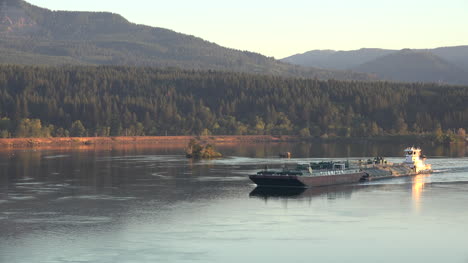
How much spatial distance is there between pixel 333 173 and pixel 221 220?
44760 millimetres

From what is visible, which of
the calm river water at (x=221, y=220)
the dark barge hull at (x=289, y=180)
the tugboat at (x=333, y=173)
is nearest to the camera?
the calm river water at (x=221, y=220)

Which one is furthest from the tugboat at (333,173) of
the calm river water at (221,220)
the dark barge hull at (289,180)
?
the calm river water at (221,220)

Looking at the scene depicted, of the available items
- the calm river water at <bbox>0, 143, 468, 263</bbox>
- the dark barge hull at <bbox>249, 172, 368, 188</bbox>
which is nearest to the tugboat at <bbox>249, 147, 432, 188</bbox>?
the dark barge hull at <bbox>249, 172, 368, 188</bbox>

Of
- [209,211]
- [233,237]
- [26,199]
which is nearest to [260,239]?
[233,237]

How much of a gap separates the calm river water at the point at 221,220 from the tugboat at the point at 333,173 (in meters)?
2.65

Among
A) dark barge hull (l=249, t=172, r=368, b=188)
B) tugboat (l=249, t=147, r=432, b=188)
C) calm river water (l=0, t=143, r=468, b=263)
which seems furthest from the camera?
tugboat (l=249, t=147, r=432, b=188)

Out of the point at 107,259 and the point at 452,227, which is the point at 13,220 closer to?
the point at 107,259

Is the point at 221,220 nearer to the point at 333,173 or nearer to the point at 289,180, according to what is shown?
the point at 289,180

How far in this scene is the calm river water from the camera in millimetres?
67438

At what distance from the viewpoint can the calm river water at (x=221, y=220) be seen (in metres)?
67.4

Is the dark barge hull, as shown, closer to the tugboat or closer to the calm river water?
the tugboat

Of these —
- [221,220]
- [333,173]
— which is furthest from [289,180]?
[221,220]

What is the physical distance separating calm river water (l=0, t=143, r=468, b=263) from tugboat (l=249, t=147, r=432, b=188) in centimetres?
265

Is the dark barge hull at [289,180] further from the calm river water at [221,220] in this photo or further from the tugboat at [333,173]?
the calm river water at [221,220]
